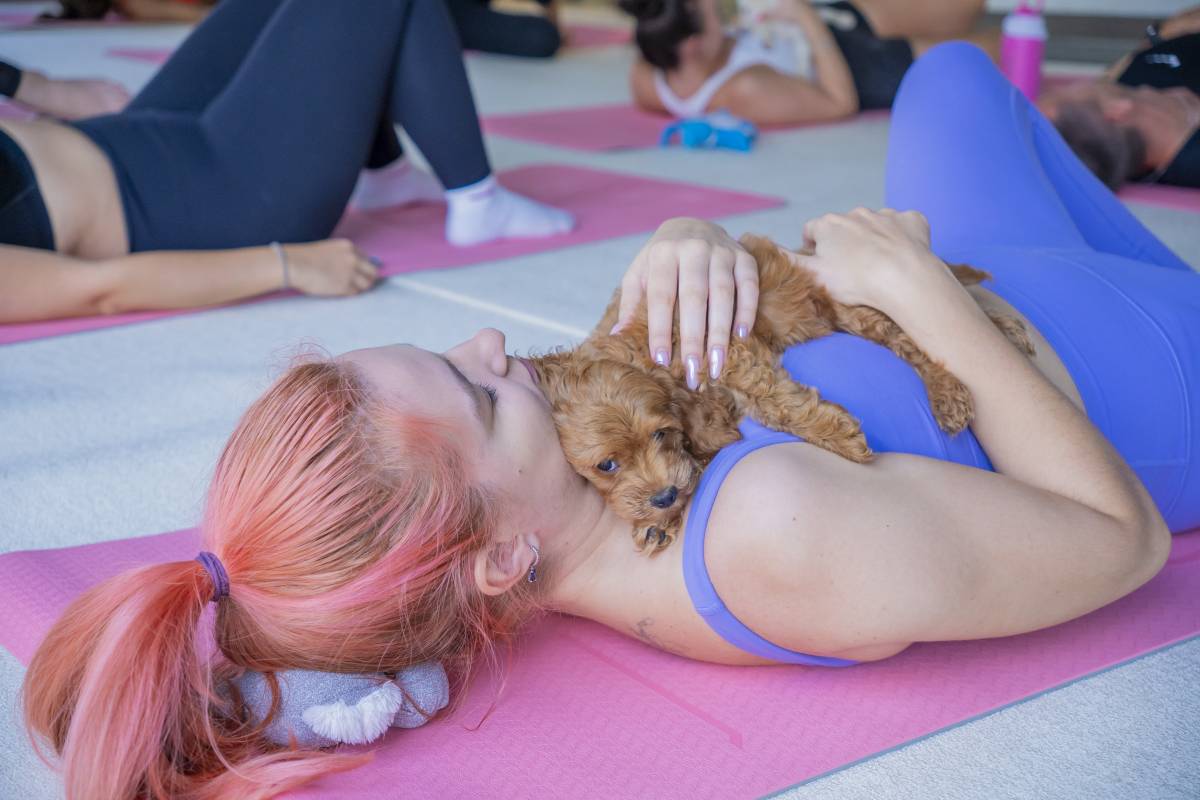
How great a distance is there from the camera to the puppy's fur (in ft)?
4.10

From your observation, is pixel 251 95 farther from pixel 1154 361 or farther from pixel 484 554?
pixel 1154 361

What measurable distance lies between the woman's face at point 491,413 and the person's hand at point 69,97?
248 centimetres

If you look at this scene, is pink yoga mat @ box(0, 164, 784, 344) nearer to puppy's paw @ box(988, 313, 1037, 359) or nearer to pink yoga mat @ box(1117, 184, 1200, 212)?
pink yoga mat @ box(1117, 184, 1200, 212)

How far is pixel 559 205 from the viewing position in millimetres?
3672

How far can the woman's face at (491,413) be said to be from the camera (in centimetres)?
119

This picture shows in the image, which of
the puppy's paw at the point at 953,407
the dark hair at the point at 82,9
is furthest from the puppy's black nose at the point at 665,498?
the dark hair at the point at 82,9

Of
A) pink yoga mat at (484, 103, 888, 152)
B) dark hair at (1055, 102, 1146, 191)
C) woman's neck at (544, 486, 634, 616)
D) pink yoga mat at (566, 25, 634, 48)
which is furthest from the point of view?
pink yoga mat at (566, 25, 634, 48)

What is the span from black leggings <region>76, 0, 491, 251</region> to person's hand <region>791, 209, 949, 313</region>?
1.72 metres

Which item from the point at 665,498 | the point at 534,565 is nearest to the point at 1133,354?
the point at 665,498

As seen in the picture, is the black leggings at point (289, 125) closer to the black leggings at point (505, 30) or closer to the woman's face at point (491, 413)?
the woman's face at point (491, 413)

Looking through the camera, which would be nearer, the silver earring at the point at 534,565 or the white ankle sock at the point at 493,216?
A: the silver earring at the point at 534,565

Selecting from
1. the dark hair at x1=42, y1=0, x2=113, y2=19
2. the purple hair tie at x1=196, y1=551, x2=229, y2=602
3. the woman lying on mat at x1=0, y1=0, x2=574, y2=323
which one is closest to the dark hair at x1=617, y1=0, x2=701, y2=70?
the woman lying on mat at x1=0, y1=0, x2=574, y2=323

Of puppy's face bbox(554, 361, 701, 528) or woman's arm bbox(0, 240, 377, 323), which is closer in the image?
puppy's face bbox(554, 361, 701, 528)

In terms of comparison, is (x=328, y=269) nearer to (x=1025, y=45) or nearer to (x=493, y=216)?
(x=493, y=216)
